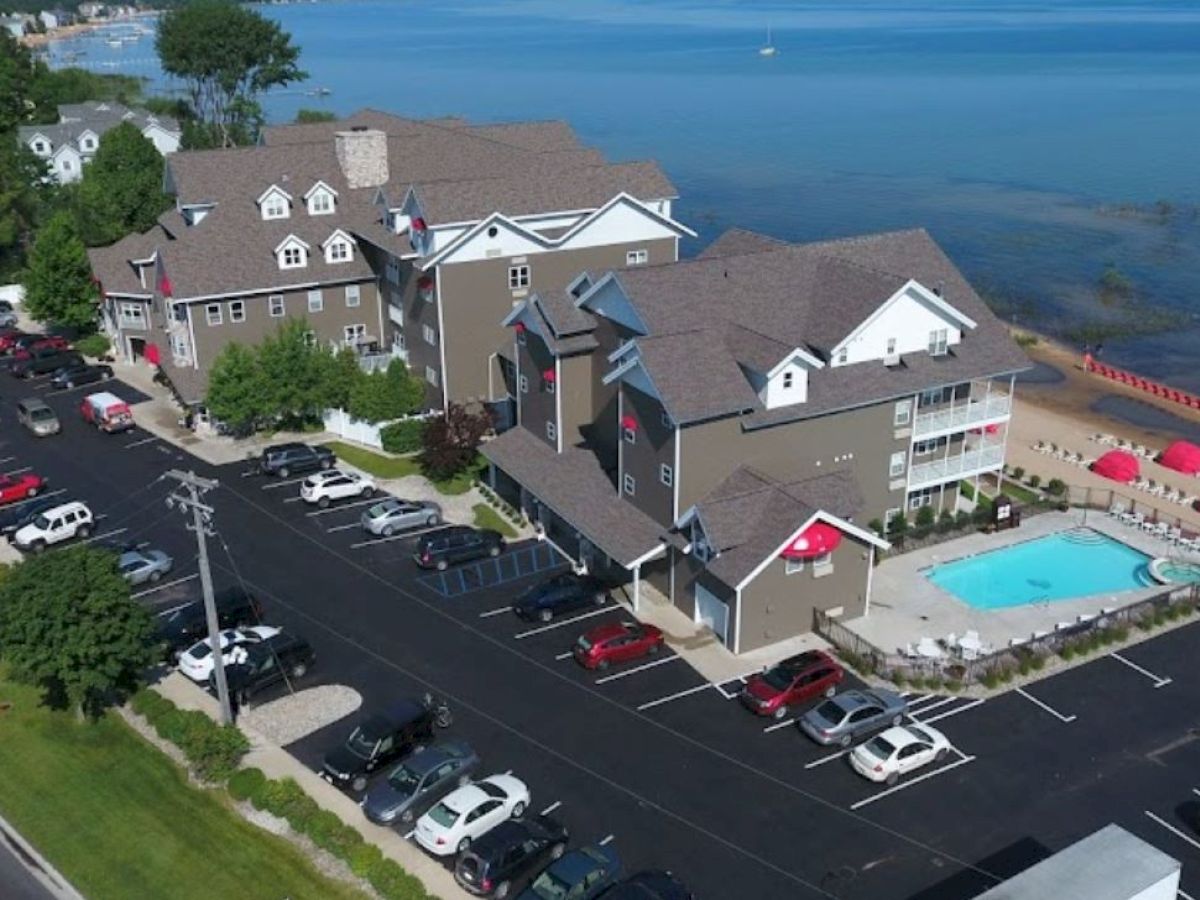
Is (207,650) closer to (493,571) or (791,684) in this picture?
(493,571)

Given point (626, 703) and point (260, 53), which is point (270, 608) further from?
point (260, 53)

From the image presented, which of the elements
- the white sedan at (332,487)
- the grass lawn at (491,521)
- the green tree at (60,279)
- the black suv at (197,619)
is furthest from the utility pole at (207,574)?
the green tree at (60,279)

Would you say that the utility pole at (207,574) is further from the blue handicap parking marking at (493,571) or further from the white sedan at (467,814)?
the blue handicap parking marking at (493,571)

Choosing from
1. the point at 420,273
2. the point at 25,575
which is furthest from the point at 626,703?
the point at 420,273

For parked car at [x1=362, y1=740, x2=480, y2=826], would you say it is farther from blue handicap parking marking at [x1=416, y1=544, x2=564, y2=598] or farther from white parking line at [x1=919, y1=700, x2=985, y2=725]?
white parking line at [x1=919, y1=700, x2=985, y2=725]

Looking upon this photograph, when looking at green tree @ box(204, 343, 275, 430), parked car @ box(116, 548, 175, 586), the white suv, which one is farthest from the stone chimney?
parked car @ box(116, 548, 175, 586)

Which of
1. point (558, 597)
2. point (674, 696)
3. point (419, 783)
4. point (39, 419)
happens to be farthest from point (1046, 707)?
point (39, 419)

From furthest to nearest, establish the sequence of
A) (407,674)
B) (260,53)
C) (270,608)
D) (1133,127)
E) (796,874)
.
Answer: (1133,127), (260,53), (270,608), (407,674), (796,874)
